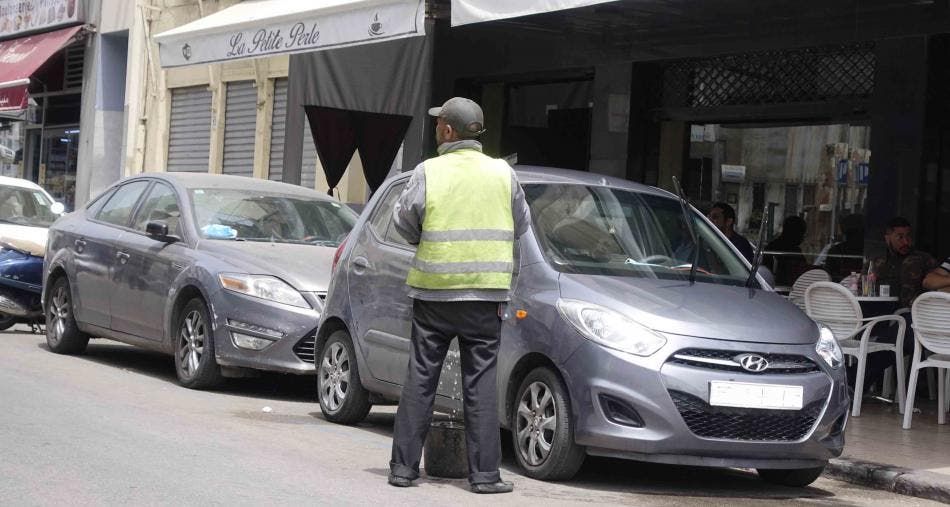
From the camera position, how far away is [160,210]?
11.6 m

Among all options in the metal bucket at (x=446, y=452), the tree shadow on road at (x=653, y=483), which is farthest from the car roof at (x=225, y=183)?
the metal bucket at (x=446, y=452)

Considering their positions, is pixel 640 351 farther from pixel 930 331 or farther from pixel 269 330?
pixel 930 331

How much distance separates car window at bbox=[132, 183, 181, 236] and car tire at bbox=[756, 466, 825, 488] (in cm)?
507

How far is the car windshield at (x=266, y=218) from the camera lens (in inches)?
439

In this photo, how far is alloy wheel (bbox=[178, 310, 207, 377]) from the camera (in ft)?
34.3

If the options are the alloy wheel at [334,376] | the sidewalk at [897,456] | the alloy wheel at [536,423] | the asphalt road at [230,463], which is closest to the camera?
the asphalt road at [230,463]

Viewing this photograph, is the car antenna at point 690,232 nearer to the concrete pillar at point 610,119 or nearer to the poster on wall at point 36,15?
the concrete pillar at point 610,119

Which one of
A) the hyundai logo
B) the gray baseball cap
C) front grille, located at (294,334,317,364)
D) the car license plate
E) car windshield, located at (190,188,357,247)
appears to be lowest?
front grille, located at (294,334,317,364)

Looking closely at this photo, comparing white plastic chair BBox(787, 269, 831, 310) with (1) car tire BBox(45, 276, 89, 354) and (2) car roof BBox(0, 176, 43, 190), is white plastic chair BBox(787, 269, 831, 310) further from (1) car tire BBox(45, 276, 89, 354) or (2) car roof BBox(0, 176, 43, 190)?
(2) car roof BBox(0, 176, 43, 190)

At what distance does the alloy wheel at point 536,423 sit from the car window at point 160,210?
4443 millimetres

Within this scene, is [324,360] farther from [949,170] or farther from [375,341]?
[949,170]

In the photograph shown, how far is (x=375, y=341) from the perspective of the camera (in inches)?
342

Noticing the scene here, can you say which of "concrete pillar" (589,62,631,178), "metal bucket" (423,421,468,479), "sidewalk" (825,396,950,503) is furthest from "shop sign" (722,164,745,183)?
"metal bucket" (423,421,468,479)

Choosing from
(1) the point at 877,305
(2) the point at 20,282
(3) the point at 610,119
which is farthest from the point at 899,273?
(2) the point at 20,282
